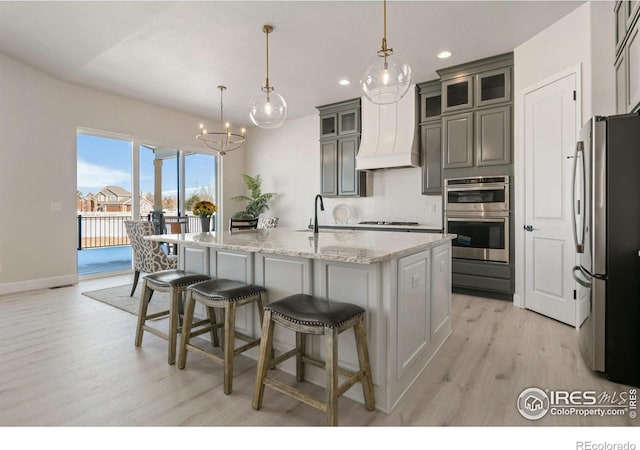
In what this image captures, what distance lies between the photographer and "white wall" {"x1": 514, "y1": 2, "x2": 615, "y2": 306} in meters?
2.89

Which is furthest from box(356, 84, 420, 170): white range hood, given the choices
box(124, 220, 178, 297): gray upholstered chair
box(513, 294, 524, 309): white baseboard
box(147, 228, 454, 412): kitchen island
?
box(124, 220, 178, 297): gray upholstered chair

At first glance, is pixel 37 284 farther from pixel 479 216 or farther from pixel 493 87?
pixel 493 87

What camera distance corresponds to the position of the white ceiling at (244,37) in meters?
3.05

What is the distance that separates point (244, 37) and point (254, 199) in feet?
12.4

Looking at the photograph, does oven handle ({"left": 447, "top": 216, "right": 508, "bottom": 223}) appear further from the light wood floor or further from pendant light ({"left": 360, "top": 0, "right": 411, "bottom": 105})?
pendant light ({"left": 360, "top": 0, "right": 411, "bottom": 105})

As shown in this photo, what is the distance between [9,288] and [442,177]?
5807 mm

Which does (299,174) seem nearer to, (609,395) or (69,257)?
(69,257)

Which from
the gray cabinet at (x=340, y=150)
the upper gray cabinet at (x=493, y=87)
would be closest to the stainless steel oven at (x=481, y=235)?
the upper gray cabinet at (x=493, y=87)

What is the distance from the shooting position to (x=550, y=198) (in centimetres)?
330

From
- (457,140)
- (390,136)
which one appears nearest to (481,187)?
(457,140)

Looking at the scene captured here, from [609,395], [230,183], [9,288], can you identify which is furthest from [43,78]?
[609,395]

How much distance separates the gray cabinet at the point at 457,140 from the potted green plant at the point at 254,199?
371 centimetres

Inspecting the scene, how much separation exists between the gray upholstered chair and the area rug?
1.23ft
